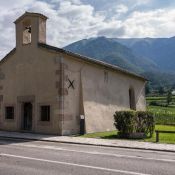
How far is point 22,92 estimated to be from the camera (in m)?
25.5

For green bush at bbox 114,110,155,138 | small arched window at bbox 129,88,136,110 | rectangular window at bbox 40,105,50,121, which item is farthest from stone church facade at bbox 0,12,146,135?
small arched window at bbox 129,88,136,110

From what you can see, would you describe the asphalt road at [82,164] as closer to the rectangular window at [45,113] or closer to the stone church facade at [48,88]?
the stone church facade at [48,88]

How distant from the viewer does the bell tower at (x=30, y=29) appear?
81.6ft

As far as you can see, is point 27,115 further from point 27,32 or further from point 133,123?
point 133,123

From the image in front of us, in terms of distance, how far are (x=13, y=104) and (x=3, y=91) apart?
1.73 metres

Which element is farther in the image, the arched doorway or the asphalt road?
the arched doorway

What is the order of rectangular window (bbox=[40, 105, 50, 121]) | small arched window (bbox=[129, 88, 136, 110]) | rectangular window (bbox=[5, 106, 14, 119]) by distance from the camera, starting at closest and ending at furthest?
rectangular window (bbox=[40, 105, 50, 121]) → rectangular window (bbox=[5, 106, 14, 119]) → small arched window (bbox=[129, 88, 136, 110])

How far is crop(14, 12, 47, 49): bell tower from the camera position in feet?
81.6

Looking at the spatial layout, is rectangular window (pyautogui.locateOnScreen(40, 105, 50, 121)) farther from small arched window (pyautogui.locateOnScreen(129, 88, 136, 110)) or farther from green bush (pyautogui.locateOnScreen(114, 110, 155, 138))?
small arched window (pyautogui.locateOnScreen(129, 88, 136, 110))

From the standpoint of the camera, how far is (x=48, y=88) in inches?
936

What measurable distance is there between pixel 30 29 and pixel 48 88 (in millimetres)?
4874

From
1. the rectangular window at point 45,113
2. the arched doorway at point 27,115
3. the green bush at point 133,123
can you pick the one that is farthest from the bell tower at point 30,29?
the green bush at point 133,123

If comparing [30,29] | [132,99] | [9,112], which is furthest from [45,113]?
[132,99]

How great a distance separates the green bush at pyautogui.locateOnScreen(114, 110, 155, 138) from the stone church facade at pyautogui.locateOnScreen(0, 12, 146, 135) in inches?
133
